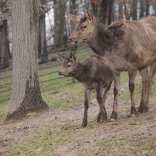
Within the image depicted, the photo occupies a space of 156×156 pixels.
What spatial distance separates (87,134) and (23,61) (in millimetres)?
4049

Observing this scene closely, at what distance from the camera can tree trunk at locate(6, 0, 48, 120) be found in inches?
410

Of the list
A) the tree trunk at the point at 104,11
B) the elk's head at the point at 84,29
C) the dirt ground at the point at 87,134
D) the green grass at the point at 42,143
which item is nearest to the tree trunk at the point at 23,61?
the dirt ground at the point at 87,134

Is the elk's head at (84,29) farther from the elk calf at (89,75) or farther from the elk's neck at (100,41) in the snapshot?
the elk calf at (89,75)

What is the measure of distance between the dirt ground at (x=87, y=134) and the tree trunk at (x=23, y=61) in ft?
1.88

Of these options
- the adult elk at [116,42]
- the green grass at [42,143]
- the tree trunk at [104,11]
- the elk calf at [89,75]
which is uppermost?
the tree trunk at [104,11]

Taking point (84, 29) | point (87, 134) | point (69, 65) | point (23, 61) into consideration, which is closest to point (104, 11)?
point (23, 61)

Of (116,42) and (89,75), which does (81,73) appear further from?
(116,42)

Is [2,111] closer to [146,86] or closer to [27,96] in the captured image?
[27,96]

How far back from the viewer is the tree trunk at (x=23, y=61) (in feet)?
34.2

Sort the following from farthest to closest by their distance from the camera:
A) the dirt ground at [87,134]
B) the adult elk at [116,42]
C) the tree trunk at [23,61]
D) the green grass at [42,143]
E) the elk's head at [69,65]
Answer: the tree trunk at [23,61]
the elk's head at [69,65]
the adult elk at [116,42]
the green grass at [42,143]
the dirt ground at [87,134]

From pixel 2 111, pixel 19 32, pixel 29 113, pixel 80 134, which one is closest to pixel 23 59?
pixel 19 32

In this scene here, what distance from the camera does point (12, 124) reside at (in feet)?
32.2

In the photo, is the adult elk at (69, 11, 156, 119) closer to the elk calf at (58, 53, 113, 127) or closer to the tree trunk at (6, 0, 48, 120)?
the elk calf at (58, 53, 113, 127)

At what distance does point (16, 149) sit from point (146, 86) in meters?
3.32
